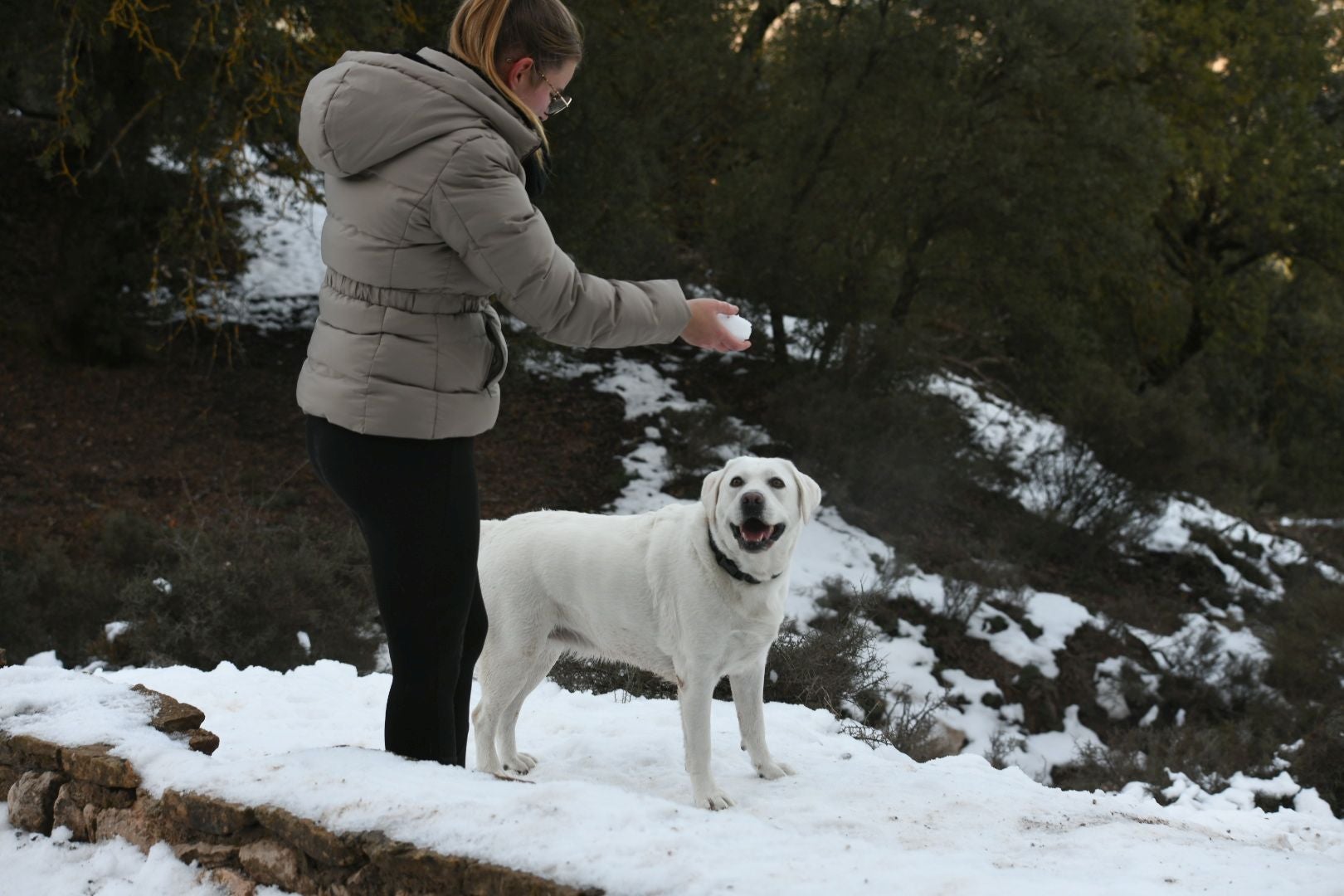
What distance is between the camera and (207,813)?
2.97 metres

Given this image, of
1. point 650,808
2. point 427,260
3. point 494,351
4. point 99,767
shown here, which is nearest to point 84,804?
point 99,767

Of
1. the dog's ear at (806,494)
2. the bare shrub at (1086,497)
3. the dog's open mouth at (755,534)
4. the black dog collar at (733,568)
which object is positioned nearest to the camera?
the dog's open mouth at (755,534)

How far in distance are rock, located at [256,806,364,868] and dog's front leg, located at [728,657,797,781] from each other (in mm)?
1727

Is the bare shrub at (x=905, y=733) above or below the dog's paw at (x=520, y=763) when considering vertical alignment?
below

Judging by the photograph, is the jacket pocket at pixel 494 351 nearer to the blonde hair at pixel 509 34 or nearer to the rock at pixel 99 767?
the blonde hair at pixel 509 34

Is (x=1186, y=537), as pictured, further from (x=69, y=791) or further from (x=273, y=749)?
(x=69, y=791)

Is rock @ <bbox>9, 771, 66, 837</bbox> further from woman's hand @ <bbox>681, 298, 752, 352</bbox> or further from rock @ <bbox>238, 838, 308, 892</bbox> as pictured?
woman's hand @ <bbox>681, 298, 752, 352</bbox>

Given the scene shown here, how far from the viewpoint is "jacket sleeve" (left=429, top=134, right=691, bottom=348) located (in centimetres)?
246

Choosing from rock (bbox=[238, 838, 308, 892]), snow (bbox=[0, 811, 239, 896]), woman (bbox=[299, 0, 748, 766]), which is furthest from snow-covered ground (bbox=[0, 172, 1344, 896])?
woman (bbox=[299, 0, 748, 766])

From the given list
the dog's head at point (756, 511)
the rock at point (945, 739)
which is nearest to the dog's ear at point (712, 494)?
the dog's head at point (756, 511)

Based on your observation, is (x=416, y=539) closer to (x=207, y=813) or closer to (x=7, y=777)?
(x=207, y=813)

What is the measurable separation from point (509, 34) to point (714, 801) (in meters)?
2.52

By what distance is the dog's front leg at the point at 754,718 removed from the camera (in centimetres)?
417

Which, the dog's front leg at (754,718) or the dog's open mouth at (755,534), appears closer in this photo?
the dog's open mouth at (755,534)
